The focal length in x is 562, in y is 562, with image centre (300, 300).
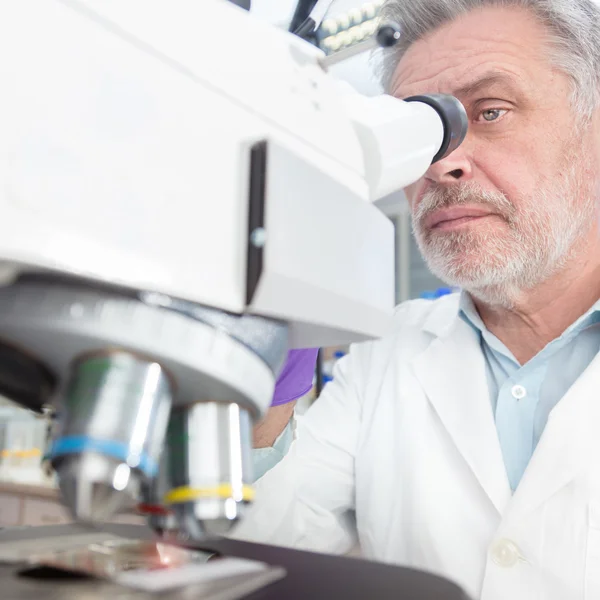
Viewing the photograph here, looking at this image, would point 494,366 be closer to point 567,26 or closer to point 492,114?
point 492,114

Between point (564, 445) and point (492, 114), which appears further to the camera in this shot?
point (492, 114)

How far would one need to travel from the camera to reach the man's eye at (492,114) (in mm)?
865

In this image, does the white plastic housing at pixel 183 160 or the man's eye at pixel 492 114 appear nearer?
the white plastic housing at pixel 183 160

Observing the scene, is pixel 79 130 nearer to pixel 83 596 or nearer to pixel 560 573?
pixel 83 596

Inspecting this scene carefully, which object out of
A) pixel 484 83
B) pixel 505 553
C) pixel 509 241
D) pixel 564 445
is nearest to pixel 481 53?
pixel 484 83

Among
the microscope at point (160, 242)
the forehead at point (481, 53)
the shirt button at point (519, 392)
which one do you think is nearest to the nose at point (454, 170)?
the forehead at point (481, 53)

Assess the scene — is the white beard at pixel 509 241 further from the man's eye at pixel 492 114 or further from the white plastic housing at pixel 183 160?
the white plastic housing at pixel 183 160

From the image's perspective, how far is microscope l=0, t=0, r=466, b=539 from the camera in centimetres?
22

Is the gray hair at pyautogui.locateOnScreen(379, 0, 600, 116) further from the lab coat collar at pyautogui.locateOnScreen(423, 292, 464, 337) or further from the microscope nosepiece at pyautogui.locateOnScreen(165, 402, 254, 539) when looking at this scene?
the microscope nosepiece at pyautogui.locateOnScreen(165, 402, 254, 539)

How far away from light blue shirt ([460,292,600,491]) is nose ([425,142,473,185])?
29 centimetres

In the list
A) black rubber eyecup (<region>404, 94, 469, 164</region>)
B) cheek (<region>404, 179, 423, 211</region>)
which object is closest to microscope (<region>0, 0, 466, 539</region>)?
black rubber eyecup (<region>404, 94, 469, 164</region>)

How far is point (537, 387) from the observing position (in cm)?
86

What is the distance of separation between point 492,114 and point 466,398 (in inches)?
17.5

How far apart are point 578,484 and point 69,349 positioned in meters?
0.70
